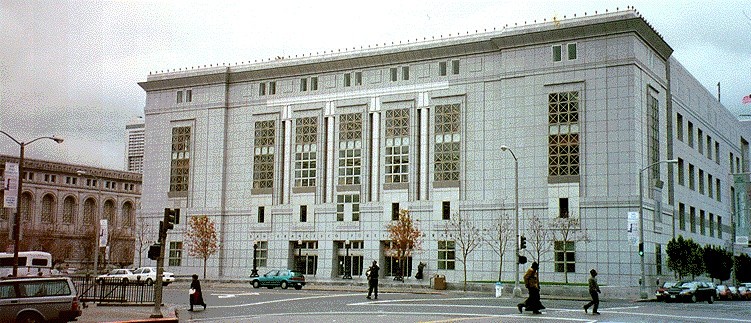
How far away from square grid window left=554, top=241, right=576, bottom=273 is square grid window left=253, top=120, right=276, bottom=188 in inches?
1235

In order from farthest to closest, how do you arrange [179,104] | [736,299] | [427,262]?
1. [179,104]
2. [427,262]
3. [736,299]

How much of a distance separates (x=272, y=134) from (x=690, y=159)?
4390cm

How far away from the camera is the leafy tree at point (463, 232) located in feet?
240

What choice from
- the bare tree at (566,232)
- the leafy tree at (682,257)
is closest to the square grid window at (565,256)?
the bare tree at (566,232)

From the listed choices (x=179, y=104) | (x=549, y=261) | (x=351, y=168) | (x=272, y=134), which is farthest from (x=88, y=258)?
(x=549, y=261)

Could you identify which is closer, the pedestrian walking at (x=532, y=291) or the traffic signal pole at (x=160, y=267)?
the traffic signal pole at (x=160, y=267)

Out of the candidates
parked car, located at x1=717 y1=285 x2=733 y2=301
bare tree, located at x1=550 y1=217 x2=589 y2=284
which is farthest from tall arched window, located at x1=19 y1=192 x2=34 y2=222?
parked car, located at x1=717 y1=285 x2=733 y2=301

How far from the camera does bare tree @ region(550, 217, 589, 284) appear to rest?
224 feet

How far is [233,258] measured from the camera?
86500 mm

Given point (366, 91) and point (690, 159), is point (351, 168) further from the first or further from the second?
point (690, 159)

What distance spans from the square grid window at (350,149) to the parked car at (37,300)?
53.5 metres

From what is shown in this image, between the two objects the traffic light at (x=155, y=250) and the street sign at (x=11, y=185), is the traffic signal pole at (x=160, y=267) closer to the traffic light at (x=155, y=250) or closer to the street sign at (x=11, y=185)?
the traffic light at (x=155, y=250)

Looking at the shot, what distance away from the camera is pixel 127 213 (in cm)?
15312

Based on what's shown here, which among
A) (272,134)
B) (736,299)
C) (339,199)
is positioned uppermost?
(272,134)
